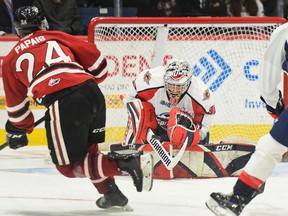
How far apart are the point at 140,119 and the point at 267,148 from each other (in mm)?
1660

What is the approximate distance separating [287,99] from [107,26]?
131 cm

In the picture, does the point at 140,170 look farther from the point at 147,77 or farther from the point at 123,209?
the point at 147,77

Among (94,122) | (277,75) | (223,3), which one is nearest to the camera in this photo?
(277,75)

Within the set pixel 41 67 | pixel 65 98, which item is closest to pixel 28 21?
pixel 41 67

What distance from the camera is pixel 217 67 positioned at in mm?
5875

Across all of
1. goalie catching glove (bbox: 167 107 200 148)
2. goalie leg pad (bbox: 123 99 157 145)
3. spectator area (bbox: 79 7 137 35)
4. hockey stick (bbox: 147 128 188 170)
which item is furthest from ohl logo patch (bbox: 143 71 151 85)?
spectator area (bbox: 79 7 137 35)

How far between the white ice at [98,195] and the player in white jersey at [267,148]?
35cm

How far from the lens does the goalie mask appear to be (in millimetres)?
4668

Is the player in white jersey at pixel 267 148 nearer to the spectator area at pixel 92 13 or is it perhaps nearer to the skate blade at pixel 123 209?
the skate blade at pixel 123 209

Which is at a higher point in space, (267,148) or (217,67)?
(267,148)

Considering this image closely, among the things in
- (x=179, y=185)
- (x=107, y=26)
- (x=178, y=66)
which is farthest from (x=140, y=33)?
(x=179, y=185)

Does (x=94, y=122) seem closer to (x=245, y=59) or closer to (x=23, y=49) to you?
(x=23, y=49)

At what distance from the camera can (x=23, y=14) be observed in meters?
3.68

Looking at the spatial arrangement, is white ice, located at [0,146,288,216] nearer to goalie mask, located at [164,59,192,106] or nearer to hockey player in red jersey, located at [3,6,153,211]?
hockey player in red jersey, located at [3,6,153,211]
